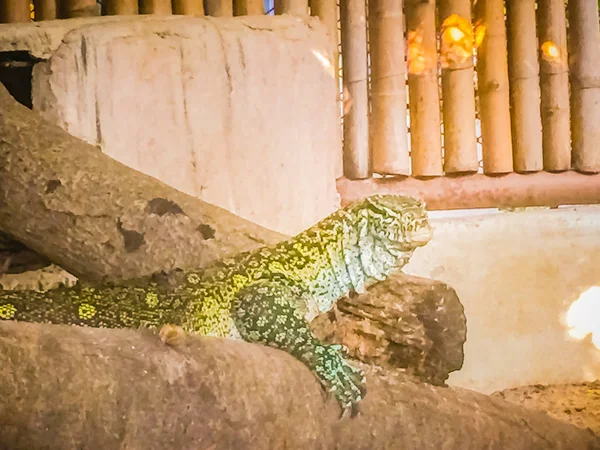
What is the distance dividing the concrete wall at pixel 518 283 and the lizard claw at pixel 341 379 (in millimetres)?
1770

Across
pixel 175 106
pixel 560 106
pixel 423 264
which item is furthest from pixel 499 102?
pixel 175 106

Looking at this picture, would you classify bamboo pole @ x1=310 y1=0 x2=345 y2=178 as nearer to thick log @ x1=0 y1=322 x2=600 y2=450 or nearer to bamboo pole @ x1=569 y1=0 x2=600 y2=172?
bamboo pole @ x1=569 y1=0 x2=600 y2=172

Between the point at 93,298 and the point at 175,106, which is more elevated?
the point at 175,106

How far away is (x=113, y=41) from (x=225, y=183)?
806mm

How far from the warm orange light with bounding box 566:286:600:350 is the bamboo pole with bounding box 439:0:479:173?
0.83 metres

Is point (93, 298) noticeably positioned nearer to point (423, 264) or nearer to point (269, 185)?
point (269, 185)

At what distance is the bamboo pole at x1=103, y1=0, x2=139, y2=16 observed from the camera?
3.49 metres

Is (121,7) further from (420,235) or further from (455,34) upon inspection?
(420,235)

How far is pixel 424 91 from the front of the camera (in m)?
3.54

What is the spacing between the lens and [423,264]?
3.50 m

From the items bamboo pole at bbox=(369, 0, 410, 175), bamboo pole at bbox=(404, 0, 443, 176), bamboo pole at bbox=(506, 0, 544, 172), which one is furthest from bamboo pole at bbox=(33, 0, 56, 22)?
bamboo pole at bbox=(506, 0, 544, 172)

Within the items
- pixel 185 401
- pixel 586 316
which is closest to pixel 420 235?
pixel 185 401

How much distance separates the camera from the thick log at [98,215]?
8.20ft

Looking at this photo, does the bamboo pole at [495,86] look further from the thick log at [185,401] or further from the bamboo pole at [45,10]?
the bamboo pole at [45,10]
